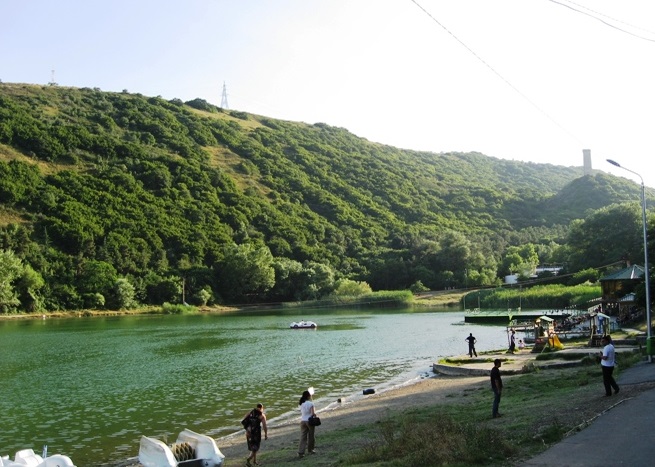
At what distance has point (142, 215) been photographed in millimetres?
134000

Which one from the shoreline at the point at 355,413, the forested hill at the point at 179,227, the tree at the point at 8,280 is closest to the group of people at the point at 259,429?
the shoreline at the point at 355,413

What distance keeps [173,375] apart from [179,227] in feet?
336

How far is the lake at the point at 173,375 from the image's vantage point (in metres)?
22.5

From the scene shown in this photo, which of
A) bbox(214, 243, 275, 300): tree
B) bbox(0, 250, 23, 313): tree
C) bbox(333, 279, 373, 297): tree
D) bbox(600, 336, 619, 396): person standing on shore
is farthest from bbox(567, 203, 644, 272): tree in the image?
bbox(600, 336, 619, 396): person standing on shore

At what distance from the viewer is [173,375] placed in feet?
118

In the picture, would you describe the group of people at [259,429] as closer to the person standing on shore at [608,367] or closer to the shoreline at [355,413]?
the shoreline at [355,413]

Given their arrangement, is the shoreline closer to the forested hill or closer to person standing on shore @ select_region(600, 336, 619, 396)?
person standing on shore @ select_region(600, 336, 619, 396)

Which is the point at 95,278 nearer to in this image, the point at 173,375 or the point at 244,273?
the point at 244,273

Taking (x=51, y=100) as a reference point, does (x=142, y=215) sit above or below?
below

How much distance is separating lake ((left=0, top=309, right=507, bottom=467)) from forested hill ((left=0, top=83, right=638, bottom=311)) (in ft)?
150

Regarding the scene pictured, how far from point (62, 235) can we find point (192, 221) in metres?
32.7

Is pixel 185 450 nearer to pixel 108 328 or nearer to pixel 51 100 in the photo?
pixel 108 328

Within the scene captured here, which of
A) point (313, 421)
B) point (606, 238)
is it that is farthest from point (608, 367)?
point (606, 238)

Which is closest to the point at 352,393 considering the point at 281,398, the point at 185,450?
the point at 281,398
